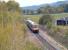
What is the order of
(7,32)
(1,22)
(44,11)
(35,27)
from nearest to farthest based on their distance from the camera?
(7,32), (1,22), (35,27), (44,11)

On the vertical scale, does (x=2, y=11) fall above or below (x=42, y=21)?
above

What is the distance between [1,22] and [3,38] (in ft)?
5.39

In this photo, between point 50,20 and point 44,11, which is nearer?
point 50,20

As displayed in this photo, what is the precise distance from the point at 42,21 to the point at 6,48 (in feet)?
109

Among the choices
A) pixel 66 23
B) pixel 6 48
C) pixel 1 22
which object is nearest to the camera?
pixel 6 48

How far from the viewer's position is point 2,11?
1271 cm

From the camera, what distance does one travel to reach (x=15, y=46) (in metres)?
10.9

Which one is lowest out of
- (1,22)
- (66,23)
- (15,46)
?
(66,23)

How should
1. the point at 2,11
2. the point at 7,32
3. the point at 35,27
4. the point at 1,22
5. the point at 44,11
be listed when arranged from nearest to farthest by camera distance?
the point at 7,32 → the point at 1,22 → the point at 2,11 → the point at 35,27 → the point at 44,11

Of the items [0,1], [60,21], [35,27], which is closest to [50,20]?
[60,21]

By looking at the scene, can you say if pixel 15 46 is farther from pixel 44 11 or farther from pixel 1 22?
pixel 44 11

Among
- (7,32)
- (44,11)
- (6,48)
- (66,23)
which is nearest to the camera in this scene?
(6,48)

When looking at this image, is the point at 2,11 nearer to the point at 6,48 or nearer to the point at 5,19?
the point at 5,19

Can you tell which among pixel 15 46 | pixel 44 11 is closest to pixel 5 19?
pixel 15 46
